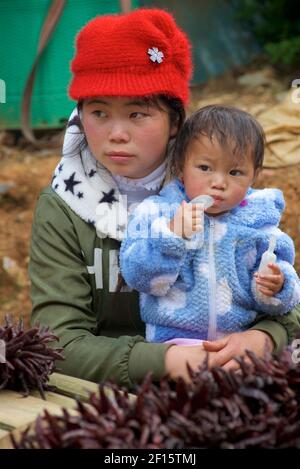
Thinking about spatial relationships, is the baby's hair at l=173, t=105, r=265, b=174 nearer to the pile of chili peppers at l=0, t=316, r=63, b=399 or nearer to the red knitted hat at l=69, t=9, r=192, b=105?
the red knitted hat at l=69, t=9, r=192, b=105

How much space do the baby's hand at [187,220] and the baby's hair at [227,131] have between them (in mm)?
220

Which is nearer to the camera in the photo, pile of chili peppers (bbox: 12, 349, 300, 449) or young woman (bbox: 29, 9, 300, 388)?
pile of chili peppers (bbox: 12, 349, 300, 449)

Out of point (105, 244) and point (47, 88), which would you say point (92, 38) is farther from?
point (47, 88)

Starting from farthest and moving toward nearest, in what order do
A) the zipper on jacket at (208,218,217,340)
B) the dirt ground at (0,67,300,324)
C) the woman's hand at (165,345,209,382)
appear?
the dirt ground at (0,67,300,324), the zipper on jacket at (208,218,217,340), the woman's hand at (165,345,209,382)

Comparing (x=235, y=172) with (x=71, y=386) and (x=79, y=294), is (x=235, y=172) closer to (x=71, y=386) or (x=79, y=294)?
(x=79, y=294)

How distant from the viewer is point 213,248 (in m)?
2.50

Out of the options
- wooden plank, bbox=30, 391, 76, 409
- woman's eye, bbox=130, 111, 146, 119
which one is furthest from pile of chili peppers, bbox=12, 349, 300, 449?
woman's eye, bbox=130, 111, 146, 119

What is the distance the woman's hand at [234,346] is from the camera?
7.75ft

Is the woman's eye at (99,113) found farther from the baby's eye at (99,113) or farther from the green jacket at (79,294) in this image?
the green jacket at (79,294)

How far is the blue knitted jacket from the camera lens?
2.43 metres

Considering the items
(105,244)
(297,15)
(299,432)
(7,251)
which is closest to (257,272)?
(105,244)

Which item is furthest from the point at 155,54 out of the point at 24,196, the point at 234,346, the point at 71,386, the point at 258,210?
the point at 24,196

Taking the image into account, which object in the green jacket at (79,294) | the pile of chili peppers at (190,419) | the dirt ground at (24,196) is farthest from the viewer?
the dirt ground at (24,196)

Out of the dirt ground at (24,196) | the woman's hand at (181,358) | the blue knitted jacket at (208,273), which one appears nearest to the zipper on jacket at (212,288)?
the blue knitted jacket at (208,273)
